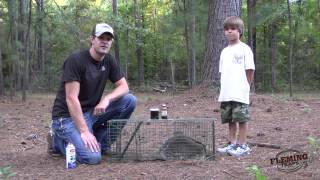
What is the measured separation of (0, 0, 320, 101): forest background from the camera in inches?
795

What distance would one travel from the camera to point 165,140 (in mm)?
4391

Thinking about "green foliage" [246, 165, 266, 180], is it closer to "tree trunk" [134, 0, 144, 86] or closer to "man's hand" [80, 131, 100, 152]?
"man's hand" [80, 131, 100, 152]

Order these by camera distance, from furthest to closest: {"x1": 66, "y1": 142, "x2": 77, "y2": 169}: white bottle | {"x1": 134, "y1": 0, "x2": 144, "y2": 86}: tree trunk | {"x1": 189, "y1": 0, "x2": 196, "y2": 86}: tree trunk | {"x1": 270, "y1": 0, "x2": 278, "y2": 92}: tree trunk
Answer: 1. {"x1": 134, "y1": 0, "x2": 144, "y2": 86}: tree trunk
2. {"x1": 270, "y1": 0, "x2": 278, "y2": 92}: tree trunk
3. {"x1": 189, "y1": 0, "x2": 196, "y2": 86}: tree trunk
4. {"x1": 66, "y1": 142, "x2": 77, "y2": 169}: white bottle

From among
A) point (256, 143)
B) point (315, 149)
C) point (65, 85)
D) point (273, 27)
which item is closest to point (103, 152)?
point (65, 85)

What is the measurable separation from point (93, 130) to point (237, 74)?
1.54 meters

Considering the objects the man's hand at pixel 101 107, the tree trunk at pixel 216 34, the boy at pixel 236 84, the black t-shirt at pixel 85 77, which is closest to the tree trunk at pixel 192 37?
the tree trunk at pixel 216 34

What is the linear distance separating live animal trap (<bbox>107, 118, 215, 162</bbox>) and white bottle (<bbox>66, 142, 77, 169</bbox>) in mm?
402

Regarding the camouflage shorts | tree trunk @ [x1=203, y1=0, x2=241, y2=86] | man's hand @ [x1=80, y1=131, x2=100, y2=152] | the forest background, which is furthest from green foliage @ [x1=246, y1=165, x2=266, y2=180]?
the forest background

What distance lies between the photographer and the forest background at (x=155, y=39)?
20203mm

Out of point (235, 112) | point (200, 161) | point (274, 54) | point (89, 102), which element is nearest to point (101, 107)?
point (89, 102)

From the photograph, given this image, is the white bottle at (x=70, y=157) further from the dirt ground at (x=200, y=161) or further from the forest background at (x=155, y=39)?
the forest background at (x=155, y=39)

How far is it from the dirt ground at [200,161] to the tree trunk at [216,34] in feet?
1.40

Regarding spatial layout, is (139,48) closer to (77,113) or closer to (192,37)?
(192,37)

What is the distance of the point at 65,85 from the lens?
427 centimetres
